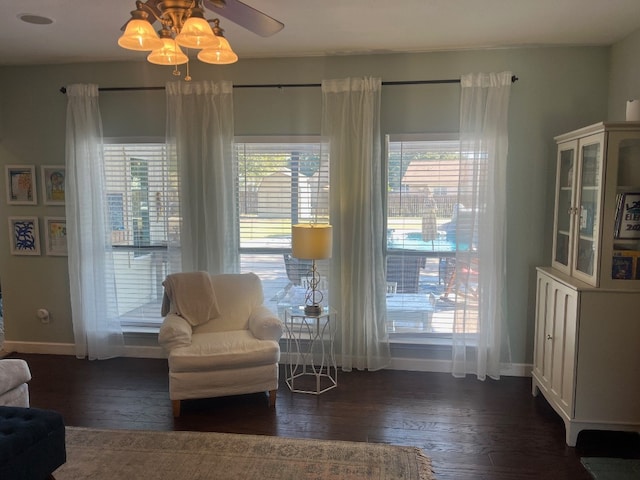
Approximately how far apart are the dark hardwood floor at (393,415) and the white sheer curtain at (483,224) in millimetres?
324

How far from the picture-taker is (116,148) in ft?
13.1

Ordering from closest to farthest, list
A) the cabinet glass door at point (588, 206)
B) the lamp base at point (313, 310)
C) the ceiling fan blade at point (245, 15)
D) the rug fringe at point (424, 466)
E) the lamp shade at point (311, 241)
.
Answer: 1. the ceiling fan blade at point (245, 15)
2. the rug fringe at point (424, 466)
3. the cabinet glass door at point (588, 206)
4. the lamp shade at point (311, 241)
5. the lamp base at point (313, 310)

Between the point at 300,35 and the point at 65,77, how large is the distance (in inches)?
88.5

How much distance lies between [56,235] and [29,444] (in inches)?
101

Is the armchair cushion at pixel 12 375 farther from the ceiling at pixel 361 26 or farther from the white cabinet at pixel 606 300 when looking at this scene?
the white cabinet at pixel 606 300

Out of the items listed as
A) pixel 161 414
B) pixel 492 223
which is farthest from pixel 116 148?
pixel 492 223

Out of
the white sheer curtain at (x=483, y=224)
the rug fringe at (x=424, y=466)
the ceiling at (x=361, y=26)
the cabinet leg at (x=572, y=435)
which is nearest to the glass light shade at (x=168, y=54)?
the ceiling at (x=361, y=26)

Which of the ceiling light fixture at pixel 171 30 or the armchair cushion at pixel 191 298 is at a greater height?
the ceiling light fixture at pixel 171 30

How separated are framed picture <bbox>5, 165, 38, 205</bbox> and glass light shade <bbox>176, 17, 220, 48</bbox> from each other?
3092mm

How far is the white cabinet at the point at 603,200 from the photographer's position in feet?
8.52

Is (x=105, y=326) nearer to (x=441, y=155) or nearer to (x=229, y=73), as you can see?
(x=229, y=73)

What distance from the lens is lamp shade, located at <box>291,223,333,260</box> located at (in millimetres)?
3277

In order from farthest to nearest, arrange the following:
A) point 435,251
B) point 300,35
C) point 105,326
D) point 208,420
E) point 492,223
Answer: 1. point 105,326
2. point 435,251
3. point 492,223
4. point 300,35
5. point 208,420

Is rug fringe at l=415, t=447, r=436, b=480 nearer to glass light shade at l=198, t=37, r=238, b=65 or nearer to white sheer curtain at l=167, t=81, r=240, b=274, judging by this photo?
white sheer curtain at l=167, t=81, r=240, b=274
